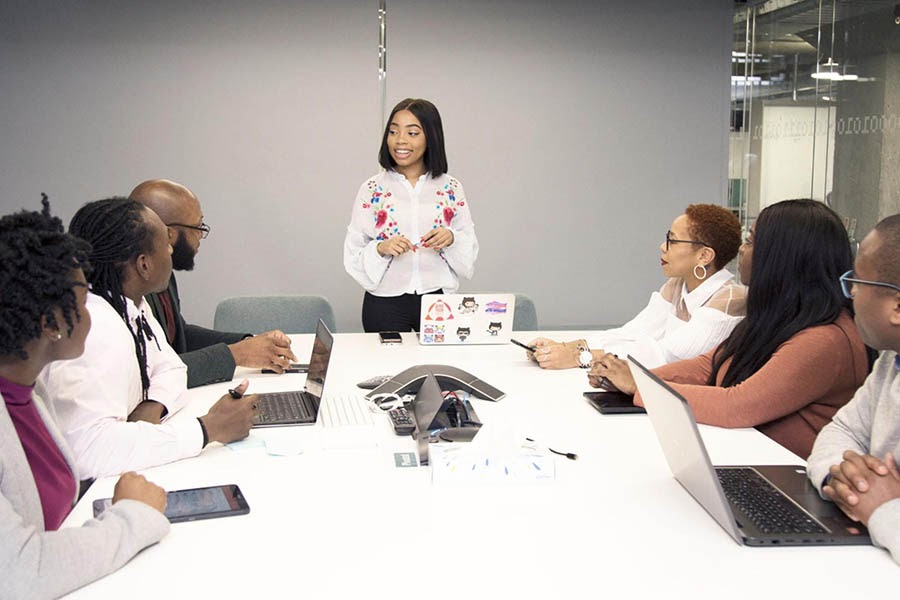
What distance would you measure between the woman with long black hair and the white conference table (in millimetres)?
111

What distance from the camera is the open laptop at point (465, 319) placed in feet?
11.4

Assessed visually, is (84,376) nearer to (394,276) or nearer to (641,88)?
(394,276)

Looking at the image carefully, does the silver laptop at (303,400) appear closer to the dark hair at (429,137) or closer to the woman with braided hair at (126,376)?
the woman with braided hair at (126,376)

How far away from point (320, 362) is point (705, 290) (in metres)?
1.34

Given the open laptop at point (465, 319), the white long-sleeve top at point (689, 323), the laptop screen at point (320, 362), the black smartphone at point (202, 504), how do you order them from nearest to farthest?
the black smartphone at point (202, 504) < the laptop screen at point (320, 362) < the white long-sleeve top at point (689, 323) < the open laptop at point (465, 319)

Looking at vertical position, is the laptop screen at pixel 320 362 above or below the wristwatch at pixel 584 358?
above

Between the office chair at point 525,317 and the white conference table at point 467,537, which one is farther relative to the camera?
the office chair at point 525,317

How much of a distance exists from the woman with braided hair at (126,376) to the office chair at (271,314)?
158 centimetres

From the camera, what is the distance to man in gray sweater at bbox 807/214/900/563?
158 centimetres

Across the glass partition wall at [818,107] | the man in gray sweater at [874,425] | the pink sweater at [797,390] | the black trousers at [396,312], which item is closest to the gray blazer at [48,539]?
the man in gray sweater at [874,425]

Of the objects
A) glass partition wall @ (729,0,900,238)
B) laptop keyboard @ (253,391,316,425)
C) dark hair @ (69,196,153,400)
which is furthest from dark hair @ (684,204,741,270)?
dark hair @ (69,196,153,400)

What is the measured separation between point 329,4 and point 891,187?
138 inches

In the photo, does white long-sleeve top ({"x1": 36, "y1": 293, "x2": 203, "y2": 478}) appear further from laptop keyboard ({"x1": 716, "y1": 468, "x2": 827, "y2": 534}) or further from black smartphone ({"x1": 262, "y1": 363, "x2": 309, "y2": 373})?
laptop keyboard ({"x1": 716, "y1": 468, "x2": 827, "y2": 534})

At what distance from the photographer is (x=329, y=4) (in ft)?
18.5
